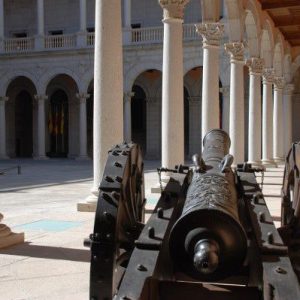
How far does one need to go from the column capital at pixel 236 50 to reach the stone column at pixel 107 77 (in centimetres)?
842

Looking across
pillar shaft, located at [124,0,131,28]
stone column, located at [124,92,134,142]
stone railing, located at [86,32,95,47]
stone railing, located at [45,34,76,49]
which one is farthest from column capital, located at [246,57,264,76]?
stone railing, located at [45,34,76,49]

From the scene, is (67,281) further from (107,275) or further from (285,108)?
(285,108)

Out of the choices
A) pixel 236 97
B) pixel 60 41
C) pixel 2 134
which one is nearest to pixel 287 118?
pixel 236 97

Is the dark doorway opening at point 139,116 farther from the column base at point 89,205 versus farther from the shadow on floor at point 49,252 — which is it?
the shadow on floor at point 49,252

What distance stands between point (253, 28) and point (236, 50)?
8.74 ft

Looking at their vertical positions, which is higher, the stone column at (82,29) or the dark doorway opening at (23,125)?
the stone column at (82,29)

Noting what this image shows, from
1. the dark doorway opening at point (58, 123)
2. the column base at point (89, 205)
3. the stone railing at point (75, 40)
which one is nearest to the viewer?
the column base at point (89, 205)

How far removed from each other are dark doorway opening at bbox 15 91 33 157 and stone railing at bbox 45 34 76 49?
605 cm

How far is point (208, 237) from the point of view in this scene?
3377 mm

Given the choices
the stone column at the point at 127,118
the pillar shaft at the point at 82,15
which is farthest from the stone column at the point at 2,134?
the stone column at the point at 127,118

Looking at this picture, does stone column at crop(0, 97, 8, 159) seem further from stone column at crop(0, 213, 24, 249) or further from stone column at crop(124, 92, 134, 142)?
stone column at crop(0, 213, 24, 249)

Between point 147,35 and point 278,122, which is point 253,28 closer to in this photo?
point 278,122

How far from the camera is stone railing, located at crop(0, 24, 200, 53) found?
30.7 m

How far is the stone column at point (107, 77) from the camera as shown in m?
8.98
